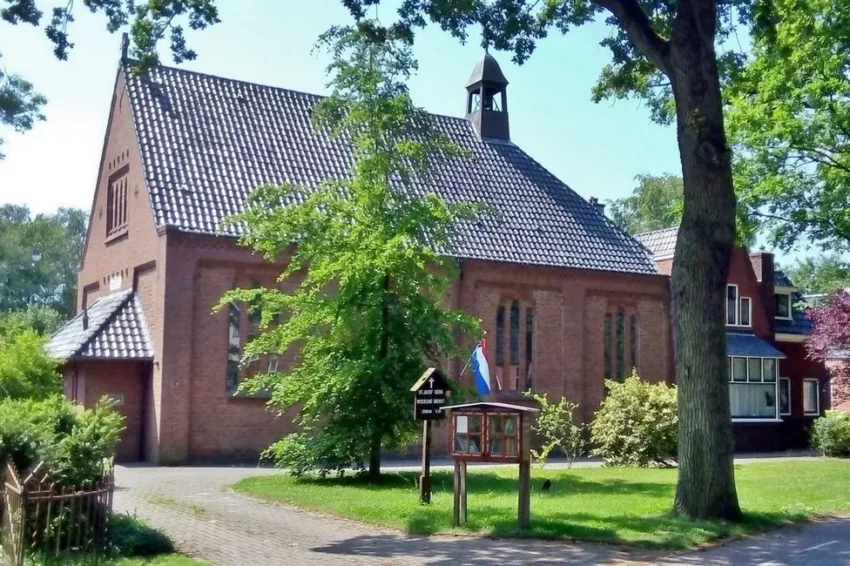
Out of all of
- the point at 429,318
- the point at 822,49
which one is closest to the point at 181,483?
the point at 429,318

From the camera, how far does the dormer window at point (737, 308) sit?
35719 mm

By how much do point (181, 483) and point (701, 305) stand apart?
11731 mm

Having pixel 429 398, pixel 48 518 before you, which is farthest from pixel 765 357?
pixel 48 518

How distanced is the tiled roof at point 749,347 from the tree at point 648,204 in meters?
29.6

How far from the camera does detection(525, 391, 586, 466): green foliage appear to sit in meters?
27.3

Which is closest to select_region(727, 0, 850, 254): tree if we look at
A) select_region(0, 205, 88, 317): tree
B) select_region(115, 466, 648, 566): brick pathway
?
select_region(115, 466, 648, 566): brick pathway

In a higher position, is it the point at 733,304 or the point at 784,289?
the point at 784,289

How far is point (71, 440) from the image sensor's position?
1184 cm

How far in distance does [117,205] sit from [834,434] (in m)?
24.2

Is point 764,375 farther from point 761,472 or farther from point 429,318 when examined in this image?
point 429,318

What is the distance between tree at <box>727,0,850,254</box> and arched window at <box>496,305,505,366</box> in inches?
348

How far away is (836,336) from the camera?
26.7 meters

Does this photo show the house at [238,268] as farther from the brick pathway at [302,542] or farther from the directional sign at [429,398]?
the directional sign at [429,398]

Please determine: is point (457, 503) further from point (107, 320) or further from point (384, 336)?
point (107, 320)
